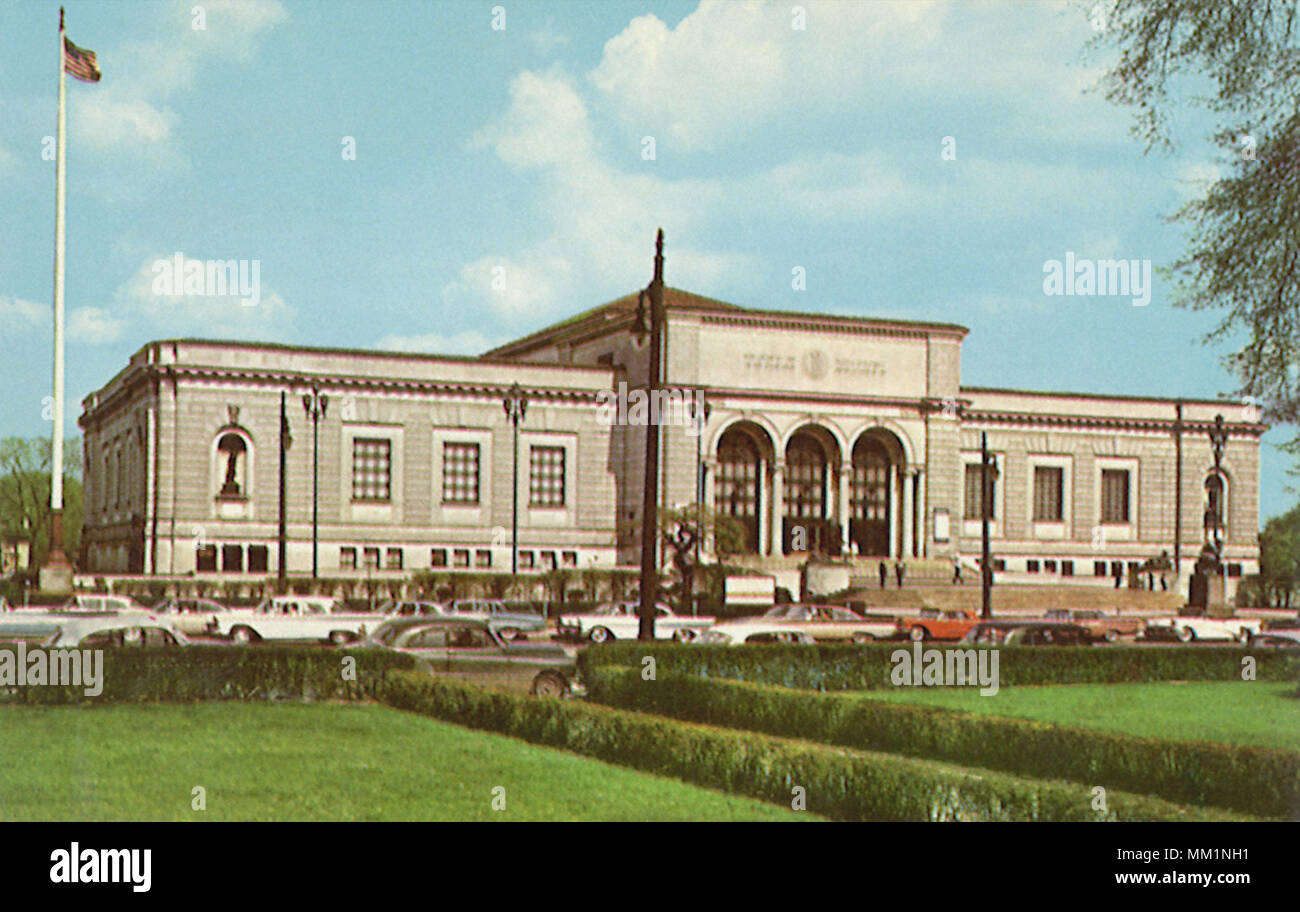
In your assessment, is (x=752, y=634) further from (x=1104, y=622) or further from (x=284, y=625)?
(x=1104, y=622)

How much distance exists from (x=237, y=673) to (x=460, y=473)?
163ft

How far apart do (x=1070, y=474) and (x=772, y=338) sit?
764 inches

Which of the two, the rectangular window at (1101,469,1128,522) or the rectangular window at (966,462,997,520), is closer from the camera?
the rectangular window at (1101,469,1128,522)

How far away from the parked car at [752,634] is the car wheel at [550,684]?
9.25 metres

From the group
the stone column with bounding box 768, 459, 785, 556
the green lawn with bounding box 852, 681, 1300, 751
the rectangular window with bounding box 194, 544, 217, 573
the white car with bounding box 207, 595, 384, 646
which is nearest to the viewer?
the green lawn with bounding box 852, 681, 1300, 751

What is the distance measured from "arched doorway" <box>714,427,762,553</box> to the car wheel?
5116 cm

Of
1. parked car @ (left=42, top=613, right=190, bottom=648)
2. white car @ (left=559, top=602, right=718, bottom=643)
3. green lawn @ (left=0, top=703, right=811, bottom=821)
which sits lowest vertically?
white car @ (left=559, top=602, right=718, bottom=643)

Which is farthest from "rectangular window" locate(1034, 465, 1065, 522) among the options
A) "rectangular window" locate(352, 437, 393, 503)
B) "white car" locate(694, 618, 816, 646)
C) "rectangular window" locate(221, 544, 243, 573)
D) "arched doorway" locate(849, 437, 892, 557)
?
"white car" locate(694, 618, 816, 646)

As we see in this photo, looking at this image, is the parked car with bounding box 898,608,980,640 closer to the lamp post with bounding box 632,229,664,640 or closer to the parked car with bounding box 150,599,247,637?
the lamp post with bounding box 632,229,664,640

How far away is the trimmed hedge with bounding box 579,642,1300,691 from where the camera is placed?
2380 centimetres

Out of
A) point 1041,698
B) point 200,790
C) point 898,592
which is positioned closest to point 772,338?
point 898,592

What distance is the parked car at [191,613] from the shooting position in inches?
1400
